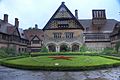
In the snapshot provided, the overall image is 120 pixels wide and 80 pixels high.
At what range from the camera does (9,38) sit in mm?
53094

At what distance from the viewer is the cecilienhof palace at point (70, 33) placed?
50.4 m

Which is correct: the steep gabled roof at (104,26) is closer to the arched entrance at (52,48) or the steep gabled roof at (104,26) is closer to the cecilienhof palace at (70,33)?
the cecilienhof palace at (70,33)

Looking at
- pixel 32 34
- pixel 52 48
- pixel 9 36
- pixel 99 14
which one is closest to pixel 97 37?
pixel 99 14

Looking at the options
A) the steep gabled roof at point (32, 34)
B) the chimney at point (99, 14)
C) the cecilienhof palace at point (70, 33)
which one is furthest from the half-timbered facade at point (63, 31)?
the steep gabled roof at point (32, 34)

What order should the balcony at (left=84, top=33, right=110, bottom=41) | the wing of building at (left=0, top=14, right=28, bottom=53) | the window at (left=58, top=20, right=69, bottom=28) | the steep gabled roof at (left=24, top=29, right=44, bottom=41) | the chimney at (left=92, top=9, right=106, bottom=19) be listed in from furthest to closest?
the steep gabled roof at (left=24, top=29, right=44, bottom=41)
the chimney at (left=92, top=9, right=106, bottom=19)
the balcony at (left=84, top=33, right=110, bottom=41)
the window at (left=58, top=20, right=69, bottom=28)
the wing of building at (left=0, top=14, right=28, bottom=53)

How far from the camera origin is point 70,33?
5084 cm

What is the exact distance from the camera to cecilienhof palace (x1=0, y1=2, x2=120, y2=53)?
165 feet

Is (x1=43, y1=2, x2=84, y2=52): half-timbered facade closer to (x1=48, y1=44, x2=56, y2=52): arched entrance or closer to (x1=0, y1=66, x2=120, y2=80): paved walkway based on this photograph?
(x1=48, y1=44, x2=56, y2=52): arched entrance

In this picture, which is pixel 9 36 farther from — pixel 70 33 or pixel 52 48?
pixel 70 33

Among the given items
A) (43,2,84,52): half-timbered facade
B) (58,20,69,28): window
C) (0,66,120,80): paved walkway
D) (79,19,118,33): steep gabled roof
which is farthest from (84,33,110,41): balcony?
(0,66,120,80): paved walkway

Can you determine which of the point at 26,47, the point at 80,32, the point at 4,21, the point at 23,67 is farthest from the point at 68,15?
the point at 23,67

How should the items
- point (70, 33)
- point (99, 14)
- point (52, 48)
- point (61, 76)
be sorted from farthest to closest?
1. point (99, 14)
2. point (52, 48)
3. point (70, 33)
4. point (61, 76)

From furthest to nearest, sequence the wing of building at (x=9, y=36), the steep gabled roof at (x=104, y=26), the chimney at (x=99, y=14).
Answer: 1. the chimney at (x=99, y=14)
2. the steep gabled roof at (x=104, y=26)
3. the wing of building at (x=9, y=36)

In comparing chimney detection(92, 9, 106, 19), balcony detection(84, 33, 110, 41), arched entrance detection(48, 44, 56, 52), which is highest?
chimney detection(92, 9, 106, 19)
